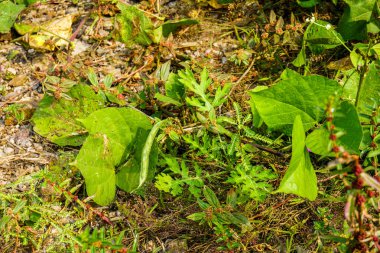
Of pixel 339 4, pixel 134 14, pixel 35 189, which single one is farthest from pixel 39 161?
pixel 339 4

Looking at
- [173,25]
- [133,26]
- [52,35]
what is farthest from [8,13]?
[173,25]

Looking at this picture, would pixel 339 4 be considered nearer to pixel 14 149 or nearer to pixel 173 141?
pixel 173 141

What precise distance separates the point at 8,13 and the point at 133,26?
71 centimetres

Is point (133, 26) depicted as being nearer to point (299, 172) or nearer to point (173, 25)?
point (173, 25)

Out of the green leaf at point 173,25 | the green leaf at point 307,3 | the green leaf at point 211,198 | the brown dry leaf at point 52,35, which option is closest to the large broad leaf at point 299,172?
the green leaf at point 211,198

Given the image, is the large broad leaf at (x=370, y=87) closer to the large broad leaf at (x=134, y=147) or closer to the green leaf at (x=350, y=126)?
the green leaf at (x=350, y=126)

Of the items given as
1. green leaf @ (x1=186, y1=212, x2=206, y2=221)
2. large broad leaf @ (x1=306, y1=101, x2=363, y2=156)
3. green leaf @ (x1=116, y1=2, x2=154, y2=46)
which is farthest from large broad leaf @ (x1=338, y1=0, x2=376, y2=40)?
green leaf @ (x1=186, y1=212, x2=206, y2=221)

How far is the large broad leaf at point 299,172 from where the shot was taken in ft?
5.29

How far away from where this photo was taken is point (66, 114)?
86.0 inches

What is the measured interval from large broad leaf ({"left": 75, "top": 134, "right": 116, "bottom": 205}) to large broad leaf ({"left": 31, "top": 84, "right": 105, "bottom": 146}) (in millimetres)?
193

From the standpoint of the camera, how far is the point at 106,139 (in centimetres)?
198

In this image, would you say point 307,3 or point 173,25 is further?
point 173,25

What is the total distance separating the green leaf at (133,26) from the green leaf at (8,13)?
575 mm

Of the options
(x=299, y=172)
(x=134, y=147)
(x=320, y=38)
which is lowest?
(x=134, y=147)
